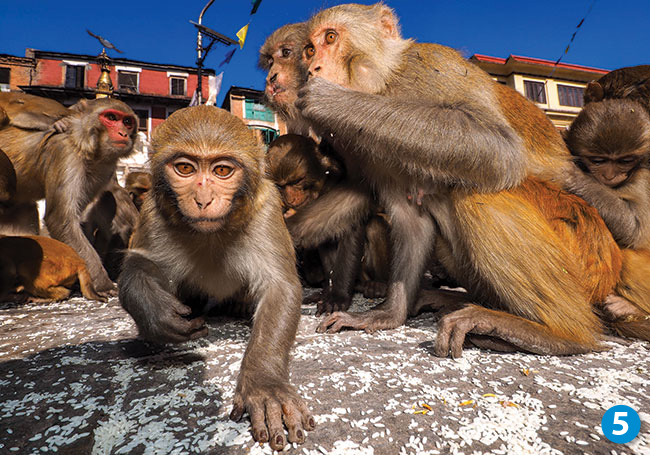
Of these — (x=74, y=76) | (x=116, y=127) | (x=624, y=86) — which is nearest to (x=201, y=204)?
(x=116, y=127)

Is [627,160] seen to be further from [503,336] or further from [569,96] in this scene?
[569,96]

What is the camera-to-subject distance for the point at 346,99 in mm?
2498

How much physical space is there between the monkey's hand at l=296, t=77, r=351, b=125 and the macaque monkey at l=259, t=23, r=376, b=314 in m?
0.69

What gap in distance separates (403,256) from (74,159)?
14.3 ft

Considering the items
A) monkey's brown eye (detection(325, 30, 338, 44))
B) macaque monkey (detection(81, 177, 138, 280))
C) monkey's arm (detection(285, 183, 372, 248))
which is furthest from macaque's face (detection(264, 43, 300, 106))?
macaque monkey (detection(81, 177, 138, 280))

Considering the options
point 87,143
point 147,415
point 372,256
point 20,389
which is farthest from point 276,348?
point 87,143

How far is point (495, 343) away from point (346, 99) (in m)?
1.71

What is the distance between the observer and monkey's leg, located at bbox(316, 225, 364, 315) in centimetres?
341

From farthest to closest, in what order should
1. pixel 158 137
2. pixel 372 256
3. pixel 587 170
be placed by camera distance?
pixel 372 256
pixel 587 170
pixel 158 137

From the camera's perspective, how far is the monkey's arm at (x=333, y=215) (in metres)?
3.42

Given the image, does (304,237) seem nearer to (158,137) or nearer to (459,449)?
(158,137)

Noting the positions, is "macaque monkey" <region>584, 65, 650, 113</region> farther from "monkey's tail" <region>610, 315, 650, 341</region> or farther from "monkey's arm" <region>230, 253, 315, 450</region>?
"monkey's arm" <region>230, 253, 315, 450</region>

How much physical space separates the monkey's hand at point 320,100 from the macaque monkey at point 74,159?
3.44 m

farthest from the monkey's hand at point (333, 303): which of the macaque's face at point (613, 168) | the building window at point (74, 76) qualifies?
the building window at point (74, 76)
